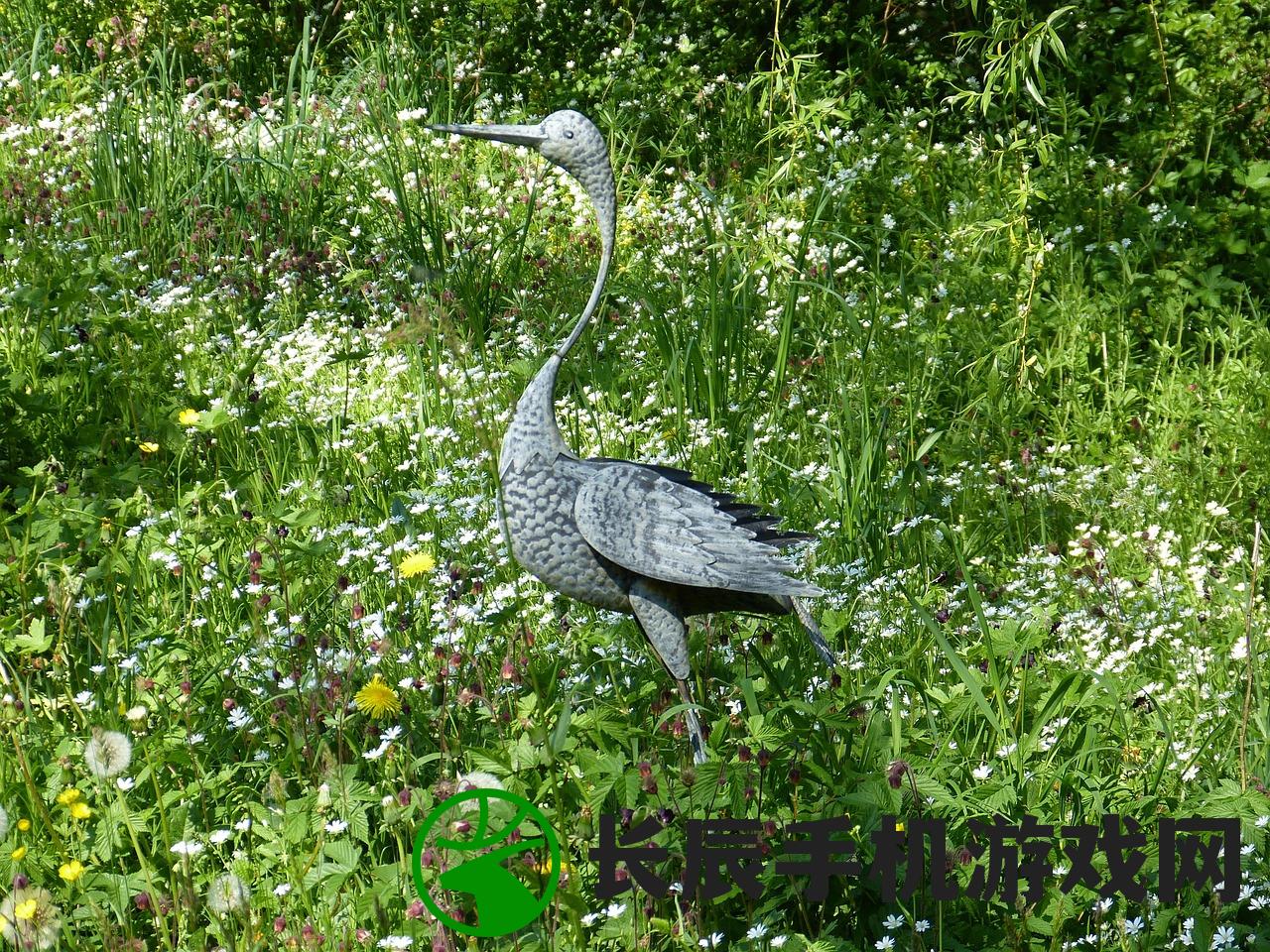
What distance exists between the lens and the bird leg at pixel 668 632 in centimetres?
267

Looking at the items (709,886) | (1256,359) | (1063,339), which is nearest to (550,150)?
(709,886)

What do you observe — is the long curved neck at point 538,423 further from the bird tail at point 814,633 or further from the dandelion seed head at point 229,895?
the dandelion seed head at point 229,895

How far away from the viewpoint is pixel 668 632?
270 cm

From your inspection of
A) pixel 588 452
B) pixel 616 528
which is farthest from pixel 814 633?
pixel 588 452

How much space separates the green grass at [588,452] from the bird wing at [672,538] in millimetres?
257

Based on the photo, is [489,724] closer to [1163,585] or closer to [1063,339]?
[1163,585]

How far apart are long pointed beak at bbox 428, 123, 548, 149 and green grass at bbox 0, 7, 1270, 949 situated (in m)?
0.50

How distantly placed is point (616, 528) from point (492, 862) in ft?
2.12

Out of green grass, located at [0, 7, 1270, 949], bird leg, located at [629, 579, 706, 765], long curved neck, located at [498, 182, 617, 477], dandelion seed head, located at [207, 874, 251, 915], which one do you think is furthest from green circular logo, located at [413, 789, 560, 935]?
long curved neck, located at [498, 182, 617, 477]

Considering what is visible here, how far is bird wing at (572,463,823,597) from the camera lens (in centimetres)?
258

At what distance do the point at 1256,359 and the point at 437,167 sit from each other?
11.5 feet

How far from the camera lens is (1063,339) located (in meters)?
4.89

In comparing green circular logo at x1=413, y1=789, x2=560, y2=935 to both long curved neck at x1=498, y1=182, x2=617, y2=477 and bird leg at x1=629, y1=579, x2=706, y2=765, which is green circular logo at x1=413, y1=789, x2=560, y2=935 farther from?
long curved neck at x1=498, y1=182, x2=617, y2=477

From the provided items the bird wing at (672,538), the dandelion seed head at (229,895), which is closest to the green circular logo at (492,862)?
the dandelion seed head at (229,895)
